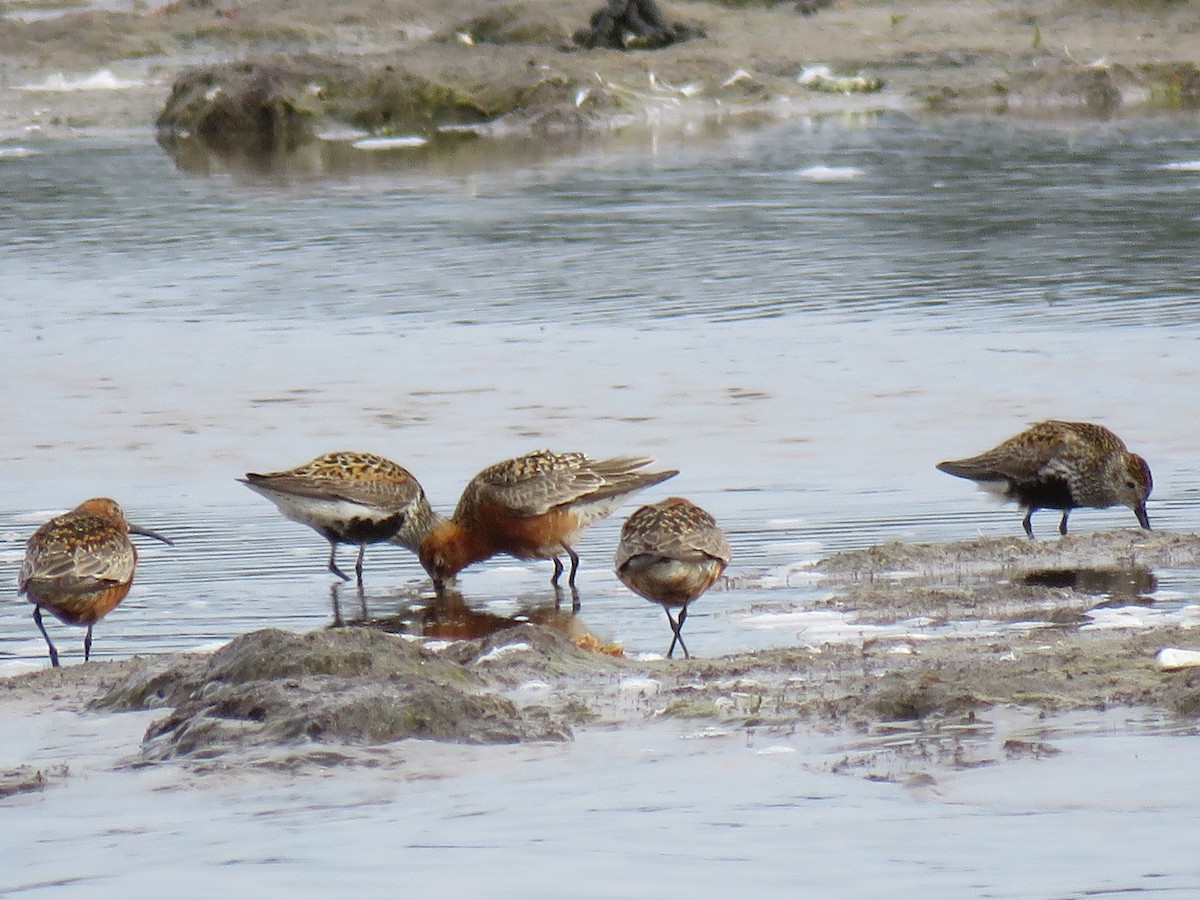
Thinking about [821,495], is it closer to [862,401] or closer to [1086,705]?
[862,401]

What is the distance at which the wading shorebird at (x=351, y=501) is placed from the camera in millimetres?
9594

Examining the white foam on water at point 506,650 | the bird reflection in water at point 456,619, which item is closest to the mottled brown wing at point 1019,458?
the bird reflection in water at point 456,619

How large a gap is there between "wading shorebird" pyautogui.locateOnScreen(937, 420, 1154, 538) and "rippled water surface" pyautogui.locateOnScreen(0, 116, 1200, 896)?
0.71ft

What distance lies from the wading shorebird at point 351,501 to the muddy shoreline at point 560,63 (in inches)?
745

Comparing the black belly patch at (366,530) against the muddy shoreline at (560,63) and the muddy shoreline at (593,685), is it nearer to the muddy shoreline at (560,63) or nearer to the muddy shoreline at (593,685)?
the muddy shoreline at (593,685)

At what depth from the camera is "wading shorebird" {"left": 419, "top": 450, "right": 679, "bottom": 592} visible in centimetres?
955

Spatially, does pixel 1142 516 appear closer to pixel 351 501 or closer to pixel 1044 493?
pixel 1044 493

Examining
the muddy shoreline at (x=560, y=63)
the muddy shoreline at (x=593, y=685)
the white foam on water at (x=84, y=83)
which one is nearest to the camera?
the muddy shoreline at (x=593, y=685)

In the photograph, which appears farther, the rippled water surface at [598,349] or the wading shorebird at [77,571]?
the rippled water surface at [598,349]

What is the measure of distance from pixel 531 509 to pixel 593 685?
97.3 inches

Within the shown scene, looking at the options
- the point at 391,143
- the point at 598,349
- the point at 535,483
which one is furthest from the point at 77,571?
the point at 391,143

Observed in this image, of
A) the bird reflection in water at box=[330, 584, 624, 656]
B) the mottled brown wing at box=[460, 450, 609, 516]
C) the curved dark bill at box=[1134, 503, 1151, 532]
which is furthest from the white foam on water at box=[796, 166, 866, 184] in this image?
the bird reflection in water at box=[330, 584, 624, 656]

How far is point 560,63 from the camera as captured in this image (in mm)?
29906

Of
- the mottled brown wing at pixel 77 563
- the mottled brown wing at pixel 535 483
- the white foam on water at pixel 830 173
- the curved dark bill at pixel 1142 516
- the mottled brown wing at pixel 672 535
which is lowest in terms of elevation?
the curved dark bill at pixel 1142 516
